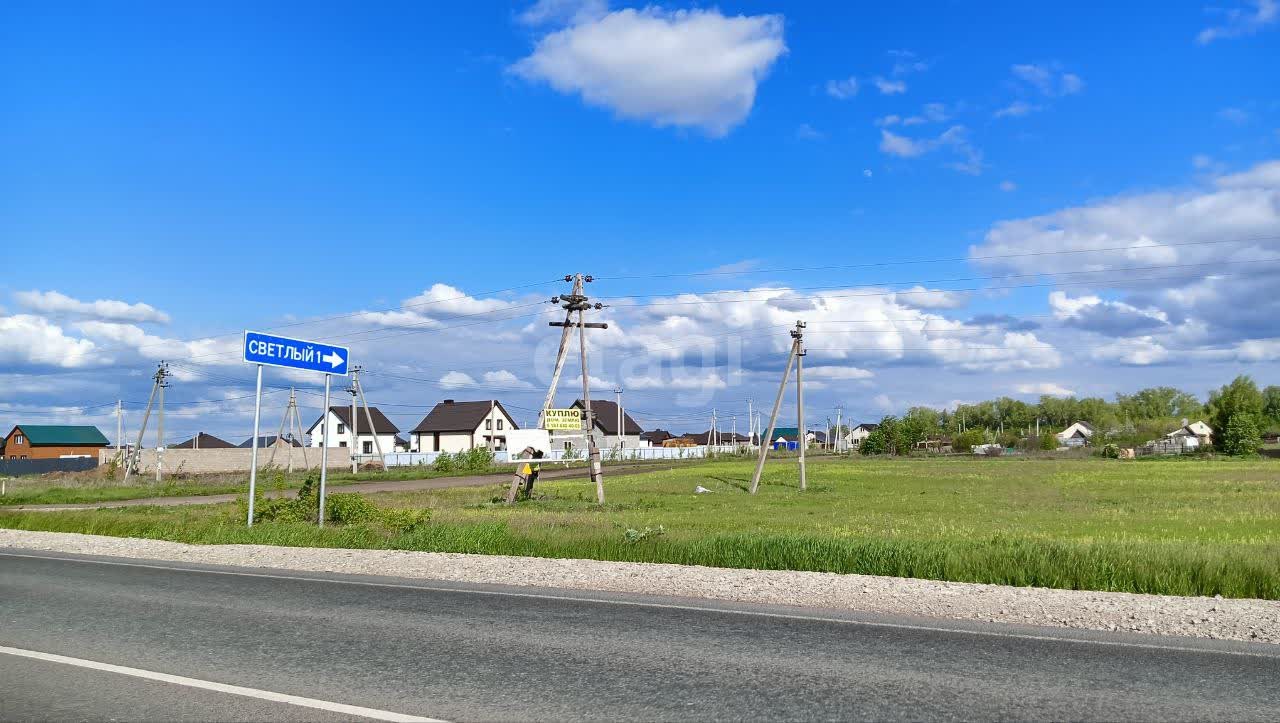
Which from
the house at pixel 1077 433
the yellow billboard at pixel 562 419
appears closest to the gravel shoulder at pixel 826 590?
the yellow billboard at pixel 562 419

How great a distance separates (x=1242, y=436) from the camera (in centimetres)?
9525

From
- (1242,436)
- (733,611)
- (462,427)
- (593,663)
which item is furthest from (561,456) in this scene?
(593,663)

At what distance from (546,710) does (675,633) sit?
2.70 metres

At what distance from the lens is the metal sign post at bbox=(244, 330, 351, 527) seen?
19469mm

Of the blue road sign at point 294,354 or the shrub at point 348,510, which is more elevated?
the blue road sign at point 294,354

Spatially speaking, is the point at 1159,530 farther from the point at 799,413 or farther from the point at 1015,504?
the point at 799,413

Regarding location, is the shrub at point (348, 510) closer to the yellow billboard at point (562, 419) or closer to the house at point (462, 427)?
the yellow billboard at point (562, 419)

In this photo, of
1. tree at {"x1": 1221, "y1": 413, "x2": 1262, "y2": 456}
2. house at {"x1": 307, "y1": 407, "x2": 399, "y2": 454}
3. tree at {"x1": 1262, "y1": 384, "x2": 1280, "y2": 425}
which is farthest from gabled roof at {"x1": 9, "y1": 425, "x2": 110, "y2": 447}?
A: tree at {"x1": 1262, "y1": 384, "x2": 1280, "y2": 425}

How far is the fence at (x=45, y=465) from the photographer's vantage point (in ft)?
253

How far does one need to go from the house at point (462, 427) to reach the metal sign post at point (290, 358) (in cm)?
8792

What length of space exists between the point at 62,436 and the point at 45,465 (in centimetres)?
3661

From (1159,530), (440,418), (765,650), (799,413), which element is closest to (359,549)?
(765,650)

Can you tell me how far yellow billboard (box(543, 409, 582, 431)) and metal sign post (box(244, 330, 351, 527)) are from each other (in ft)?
35.6

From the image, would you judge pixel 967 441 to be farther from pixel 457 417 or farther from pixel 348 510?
pixel 348 510
